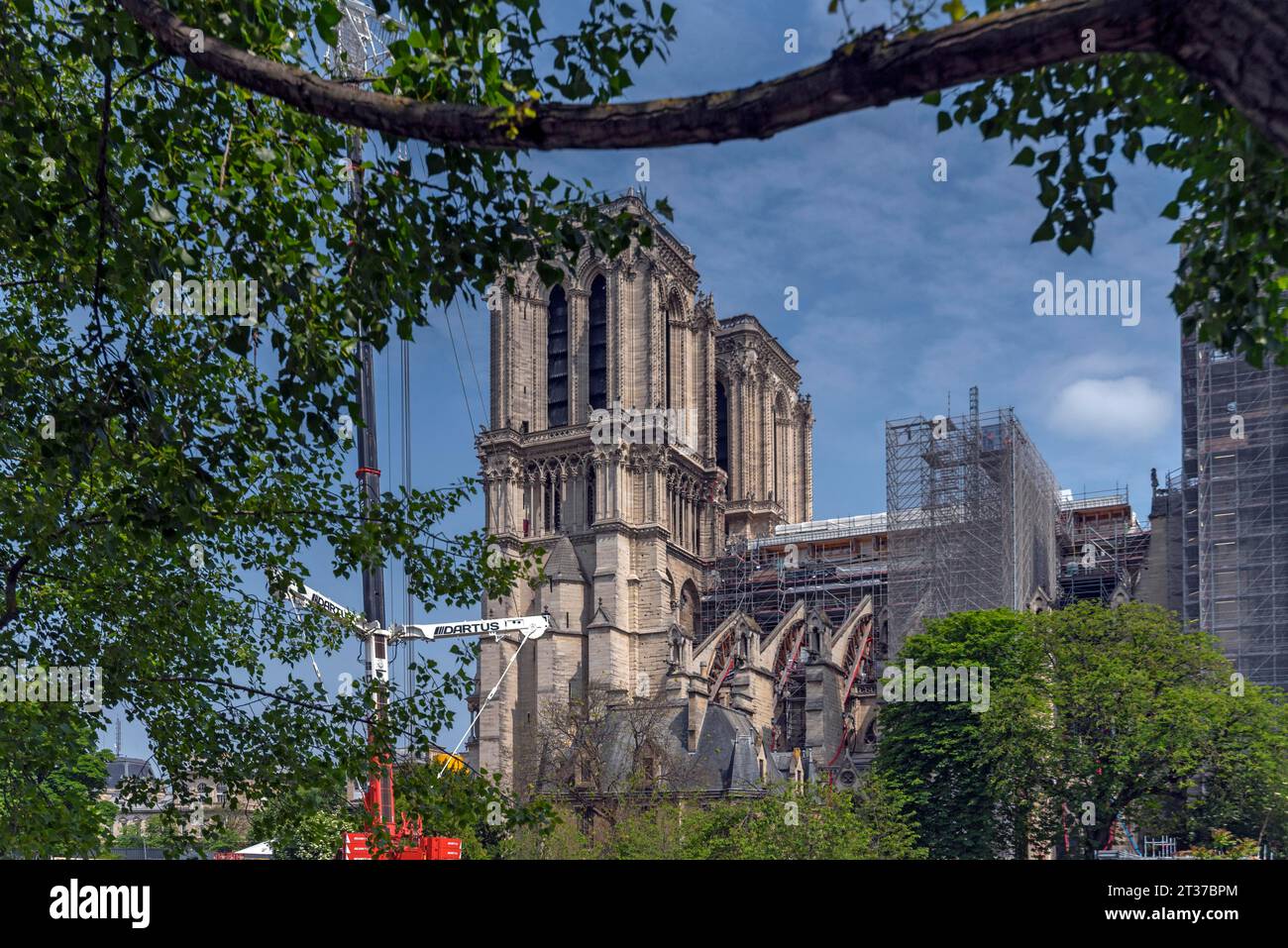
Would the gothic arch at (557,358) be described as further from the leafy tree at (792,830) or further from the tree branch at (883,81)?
the tree branch at (883,81)

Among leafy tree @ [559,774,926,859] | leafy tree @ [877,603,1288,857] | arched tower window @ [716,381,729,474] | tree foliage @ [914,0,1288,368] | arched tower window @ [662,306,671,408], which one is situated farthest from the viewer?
arched tower window @ [716,381,729,474]

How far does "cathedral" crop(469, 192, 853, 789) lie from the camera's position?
84.6 meters

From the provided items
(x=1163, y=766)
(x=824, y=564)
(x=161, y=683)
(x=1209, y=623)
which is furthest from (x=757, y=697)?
(x=161, y=683)

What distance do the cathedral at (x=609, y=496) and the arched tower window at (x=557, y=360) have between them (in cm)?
11

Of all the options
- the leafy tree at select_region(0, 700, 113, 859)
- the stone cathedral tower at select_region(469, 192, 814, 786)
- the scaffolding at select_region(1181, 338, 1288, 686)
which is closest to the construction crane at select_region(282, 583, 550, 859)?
the leafy tree at select_region(0, 700, 113, 859)

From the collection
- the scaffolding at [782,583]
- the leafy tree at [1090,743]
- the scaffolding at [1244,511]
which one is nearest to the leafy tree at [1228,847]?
Answer: the leafy tree at [1090,743]

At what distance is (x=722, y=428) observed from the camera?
111 metres

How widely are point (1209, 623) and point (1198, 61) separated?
55368mm

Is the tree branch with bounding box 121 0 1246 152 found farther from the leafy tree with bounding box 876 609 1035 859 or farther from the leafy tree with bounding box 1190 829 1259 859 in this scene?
the leafy tree with bounding box 876 609 1035 859

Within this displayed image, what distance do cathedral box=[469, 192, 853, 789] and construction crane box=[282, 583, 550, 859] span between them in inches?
198

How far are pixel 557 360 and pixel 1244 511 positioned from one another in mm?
50903

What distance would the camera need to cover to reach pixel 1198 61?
532 cm

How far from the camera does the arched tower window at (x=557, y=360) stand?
3730 inches
